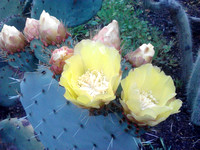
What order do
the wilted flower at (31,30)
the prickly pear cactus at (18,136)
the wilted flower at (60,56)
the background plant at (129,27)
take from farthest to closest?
the background plant at (129,27) < the prickly pear cactus at (18,136) < the wilted flower at (31,30) < the wilted flower at (60,56)

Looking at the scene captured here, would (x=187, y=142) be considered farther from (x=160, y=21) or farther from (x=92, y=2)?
(x=160, y=21)

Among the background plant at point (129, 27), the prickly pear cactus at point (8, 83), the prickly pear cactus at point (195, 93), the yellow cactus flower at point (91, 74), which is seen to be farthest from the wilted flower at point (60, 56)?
the background plant at point (129, 27)

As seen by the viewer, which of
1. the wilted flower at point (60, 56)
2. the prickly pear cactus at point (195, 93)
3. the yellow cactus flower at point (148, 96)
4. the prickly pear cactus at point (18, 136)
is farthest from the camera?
the prickly pear cactus at point (195, 93)

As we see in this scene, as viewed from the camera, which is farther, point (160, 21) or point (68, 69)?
point (160, 21)

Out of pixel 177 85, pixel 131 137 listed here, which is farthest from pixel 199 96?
pixel 131 137

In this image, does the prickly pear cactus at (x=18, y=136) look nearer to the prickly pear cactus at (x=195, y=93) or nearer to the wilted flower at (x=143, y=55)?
the wilted flower at (x=143, y=55)
